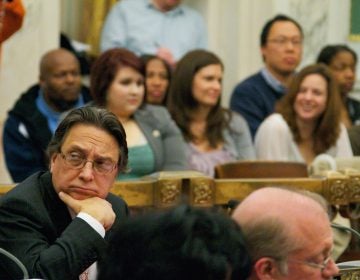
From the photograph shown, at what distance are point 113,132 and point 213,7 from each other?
5.48 meters

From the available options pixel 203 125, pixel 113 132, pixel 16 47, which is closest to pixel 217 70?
pixel 203 125

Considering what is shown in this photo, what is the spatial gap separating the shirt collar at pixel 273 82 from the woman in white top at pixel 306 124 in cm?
73

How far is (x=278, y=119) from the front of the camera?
6367mm

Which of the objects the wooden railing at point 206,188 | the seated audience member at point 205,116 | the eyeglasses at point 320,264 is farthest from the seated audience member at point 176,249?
the seated audience member at point 205,116

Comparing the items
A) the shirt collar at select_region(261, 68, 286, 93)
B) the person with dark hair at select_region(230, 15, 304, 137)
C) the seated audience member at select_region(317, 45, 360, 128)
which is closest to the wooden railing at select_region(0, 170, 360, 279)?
the person with dark hair at select_region(230, 15, 304, 137)

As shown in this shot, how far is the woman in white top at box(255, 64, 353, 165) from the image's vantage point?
6328mm

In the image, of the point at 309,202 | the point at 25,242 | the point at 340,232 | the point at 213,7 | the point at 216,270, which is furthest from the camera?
the point at 213,7

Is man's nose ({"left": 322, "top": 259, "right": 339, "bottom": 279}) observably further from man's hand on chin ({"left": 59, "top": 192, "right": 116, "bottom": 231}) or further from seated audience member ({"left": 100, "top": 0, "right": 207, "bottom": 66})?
seated audience member ({"left": 100, "top": 0, "right": 207, "bottom": 66})

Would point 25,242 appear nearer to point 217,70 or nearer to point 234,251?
point 234,251

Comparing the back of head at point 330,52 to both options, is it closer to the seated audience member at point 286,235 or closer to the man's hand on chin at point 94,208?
the man's hand on chin at point 94,208

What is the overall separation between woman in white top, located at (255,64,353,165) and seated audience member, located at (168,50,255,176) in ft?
0.51

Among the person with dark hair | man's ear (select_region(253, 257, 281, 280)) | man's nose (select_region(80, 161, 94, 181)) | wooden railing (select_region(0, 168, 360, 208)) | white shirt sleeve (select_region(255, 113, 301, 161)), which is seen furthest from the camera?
the person with dark hair

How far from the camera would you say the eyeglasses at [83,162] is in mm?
3229

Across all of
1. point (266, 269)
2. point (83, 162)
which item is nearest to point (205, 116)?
point (83, 162)
